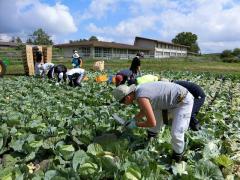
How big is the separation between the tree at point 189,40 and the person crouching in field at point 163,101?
99.6 m

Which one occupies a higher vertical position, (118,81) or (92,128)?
(118,81)

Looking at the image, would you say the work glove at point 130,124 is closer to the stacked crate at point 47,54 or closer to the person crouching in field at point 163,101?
the person crouching in field at point 163,101

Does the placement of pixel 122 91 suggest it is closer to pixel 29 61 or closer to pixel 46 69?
pixel 46 69

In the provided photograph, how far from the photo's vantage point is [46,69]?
52.9 feet

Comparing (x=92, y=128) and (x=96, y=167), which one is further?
(x=92, y=128)

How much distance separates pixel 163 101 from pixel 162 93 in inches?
4.2

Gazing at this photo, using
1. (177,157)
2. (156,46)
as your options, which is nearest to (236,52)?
(156,46)

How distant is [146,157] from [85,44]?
5599 cm

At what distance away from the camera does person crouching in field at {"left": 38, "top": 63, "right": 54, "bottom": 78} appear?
15624 millimetres

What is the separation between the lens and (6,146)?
5.42 meters

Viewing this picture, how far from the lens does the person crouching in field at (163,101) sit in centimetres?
450

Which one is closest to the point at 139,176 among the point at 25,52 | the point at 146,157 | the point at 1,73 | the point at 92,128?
the point at 146,157

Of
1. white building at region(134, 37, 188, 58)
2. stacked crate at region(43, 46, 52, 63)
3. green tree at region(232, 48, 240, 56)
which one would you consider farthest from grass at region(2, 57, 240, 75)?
green tree at region(232, 48, 240, 56)

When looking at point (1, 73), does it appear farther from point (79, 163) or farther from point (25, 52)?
point (79, 163)
